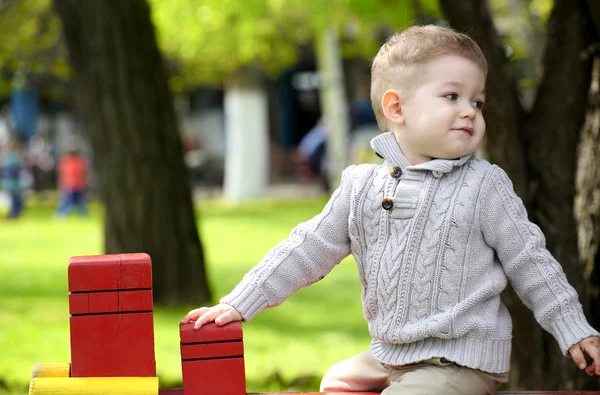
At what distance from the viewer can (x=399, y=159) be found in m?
2.83

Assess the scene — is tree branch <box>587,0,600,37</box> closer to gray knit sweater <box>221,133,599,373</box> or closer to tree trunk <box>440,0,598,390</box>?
tree trunk <box>440,0,598,390</box>

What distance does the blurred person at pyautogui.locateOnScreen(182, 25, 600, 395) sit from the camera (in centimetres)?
270

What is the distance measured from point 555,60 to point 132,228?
4.66 meters

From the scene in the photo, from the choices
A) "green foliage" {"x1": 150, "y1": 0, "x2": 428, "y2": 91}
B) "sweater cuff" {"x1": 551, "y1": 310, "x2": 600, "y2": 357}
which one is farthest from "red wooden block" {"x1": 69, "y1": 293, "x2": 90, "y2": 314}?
"green foliage" {"x1": 150, "y1": 0, "x2": 428, "y2": 91}

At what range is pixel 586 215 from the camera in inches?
171

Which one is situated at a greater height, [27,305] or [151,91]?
[151,91]

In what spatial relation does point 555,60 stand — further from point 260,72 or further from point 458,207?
point 260,72

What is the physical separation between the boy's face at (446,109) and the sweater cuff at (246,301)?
1.92ft

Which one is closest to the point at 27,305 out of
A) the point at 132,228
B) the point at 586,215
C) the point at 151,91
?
the point at 132,228

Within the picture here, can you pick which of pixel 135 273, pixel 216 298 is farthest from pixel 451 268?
pixel 216 298

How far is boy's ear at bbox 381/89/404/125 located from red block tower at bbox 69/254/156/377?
30.5 inches

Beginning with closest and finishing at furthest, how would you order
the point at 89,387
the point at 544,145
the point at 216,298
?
the point at 89,387 < the point at 544,145 < the point at 216,298

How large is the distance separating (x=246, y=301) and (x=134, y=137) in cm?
545

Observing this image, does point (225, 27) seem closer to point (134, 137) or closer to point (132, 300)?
point (134, 137)
